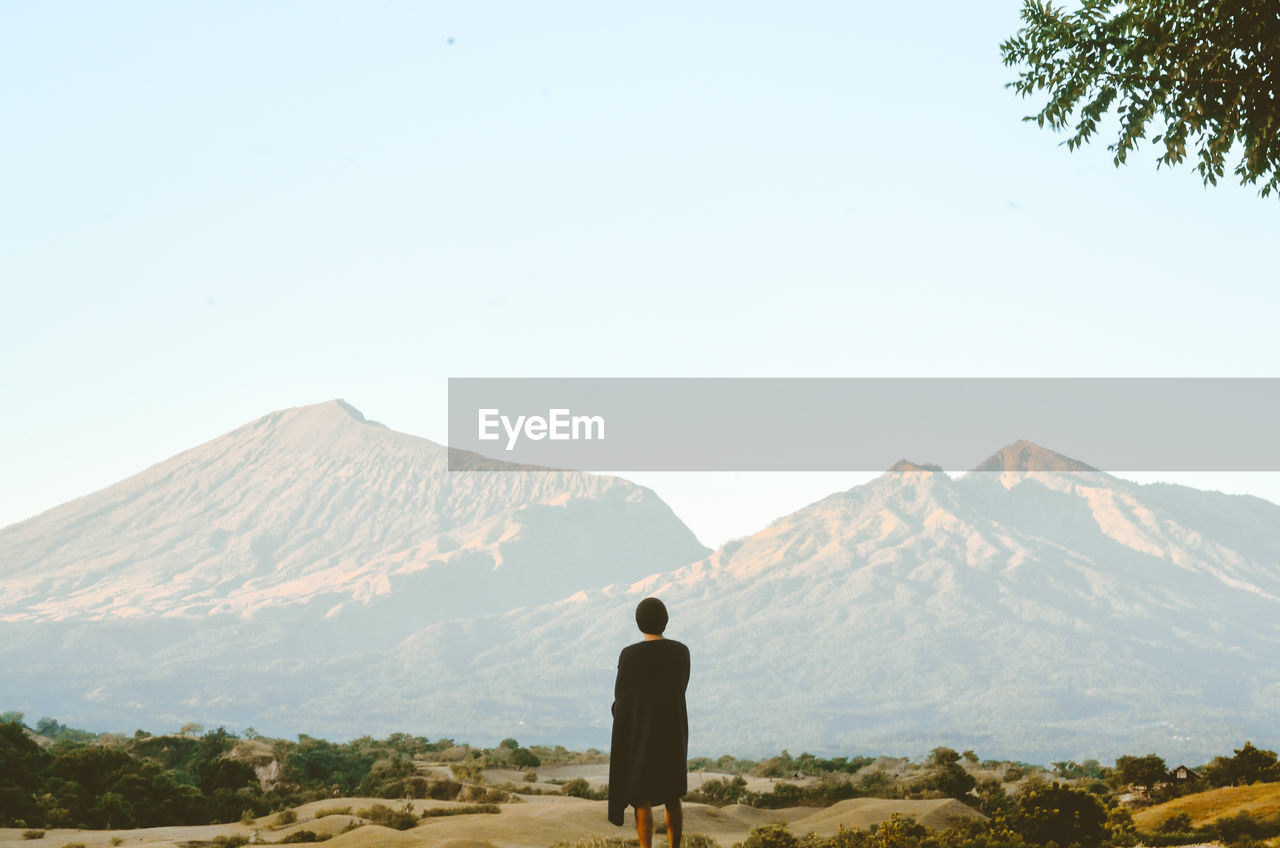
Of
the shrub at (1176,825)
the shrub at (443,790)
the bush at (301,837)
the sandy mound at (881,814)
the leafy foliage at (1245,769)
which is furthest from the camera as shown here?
the shrub at (443,790)

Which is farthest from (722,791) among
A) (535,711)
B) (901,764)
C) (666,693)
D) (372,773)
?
(535,711)

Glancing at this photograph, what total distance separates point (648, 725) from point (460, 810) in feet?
29.5

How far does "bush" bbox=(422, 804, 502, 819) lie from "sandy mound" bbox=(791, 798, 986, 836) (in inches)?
162

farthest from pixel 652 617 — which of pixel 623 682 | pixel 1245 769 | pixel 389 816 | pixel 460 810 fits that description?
pixel 1245 769

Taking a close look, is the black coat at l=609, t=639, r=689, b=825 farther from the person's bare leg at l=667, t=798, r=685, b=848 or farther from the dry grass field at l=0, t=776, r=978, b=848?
the dry grass field at l=0, t=776, r=978, b=848

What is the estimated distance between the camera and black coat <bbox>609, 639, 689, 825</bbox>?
28.9 ft

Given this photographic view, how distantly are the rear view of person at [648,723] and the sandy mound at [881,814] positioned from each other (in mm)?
6886

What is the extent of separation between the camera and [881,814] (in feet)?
52.0

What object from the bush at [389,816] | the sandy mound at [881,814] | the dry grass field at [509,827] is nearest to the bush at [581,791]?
the dry grass field at [509,827]

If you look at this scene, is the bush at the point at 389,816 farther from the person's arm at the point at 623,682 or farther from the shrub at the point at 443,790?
the person's arm at the point at 623,682

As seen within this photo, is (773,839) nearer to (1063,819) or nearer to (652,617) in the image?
(1063,819)

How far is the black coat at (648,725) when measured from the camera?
28.9ft

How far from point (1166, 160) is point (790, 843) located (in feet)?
27.4

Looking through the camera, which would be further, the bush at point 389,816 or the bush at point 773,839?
the bush at point 389,816
